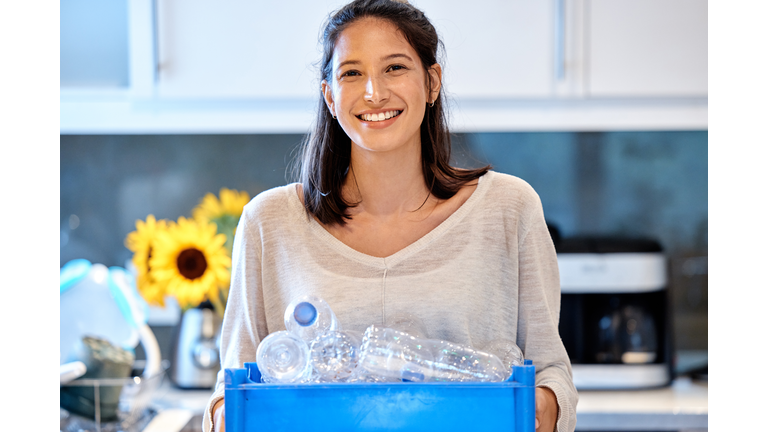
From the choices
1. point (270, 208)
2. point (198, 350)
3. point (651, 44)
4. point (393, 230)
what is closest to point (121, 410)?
A: point (198, 350)

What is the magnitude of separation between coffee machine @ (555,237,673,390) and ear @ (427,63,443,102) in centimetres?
87

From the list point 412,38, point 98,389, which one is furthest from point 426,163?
point 98,389

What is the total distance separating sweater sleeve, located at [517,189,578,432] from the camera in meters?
0.97

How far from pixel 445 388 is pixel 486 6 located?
3.96 ft

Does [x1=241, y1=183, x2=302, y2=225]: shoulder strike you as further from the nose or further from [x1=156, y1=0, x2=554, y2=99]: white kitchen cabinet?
[x1=156, y1=0, x2=554, y2=99]: white kitchen cabinet

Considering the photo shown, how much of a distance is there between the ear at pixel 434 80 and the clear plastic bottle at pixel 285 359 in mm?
505

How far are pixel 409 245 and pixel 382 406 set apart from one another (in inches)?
15.2

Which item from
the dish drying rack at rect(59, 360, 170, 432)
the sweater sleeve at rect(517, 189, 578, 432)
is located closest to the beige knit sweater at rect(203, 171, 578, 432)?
Answer: the sweater sleeve at rect(517, 189, 578, 432)

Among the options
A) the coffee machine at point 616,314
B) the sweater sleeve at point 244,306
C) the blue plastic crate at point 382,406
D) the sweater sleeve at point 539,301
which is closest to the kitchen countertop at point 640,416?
the coffee machine at point 616,314

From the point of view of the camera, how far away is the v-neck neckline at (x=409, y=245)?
99 cm

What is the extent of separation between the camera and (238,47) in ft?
5.43

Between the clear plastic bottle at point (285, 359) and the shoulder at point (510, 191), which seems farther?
the shoulder at point (510, 191)

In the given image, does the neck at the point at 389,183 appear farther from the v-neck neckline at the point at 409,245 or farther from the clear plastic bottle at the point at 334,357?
the clear plastic bottle at the point at 334,357
